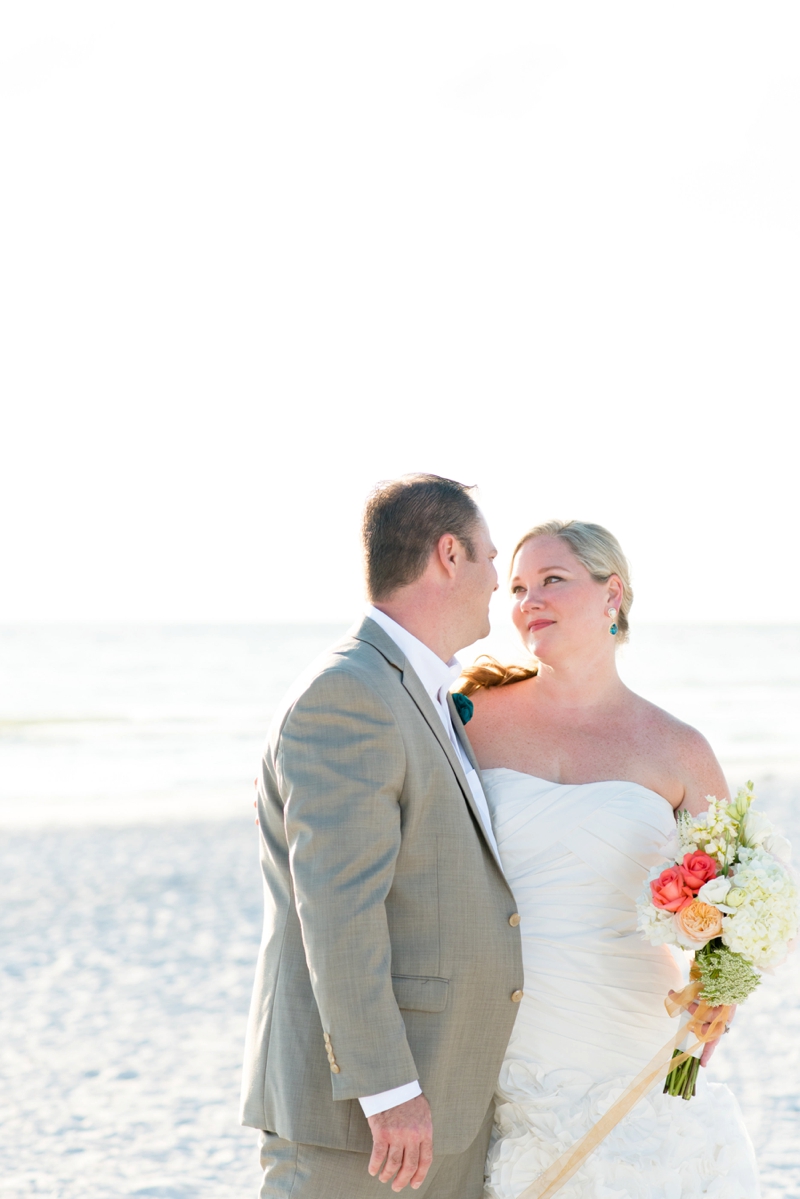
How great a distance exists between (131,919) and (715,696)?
25.5 m

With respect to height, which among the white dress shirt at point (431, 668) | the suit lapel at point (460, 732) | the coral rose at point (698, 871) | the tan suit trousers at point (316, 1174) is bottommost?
the tan suit trousers at point (316, 1174)

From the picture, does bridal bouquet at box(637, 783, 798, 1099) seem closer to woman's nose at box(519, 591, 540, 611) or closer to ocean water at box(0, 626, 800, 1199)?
woman's nose at box(519, 591, 540, 611)

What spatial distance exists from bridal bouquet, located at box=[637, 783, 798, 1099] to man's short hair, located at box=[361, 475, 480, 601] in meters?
1.01

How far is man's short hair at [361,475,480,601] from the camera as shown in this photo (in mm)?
2928

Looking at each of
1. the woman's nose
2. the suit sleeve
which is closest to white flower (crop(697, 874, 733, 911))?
the suit sleeve

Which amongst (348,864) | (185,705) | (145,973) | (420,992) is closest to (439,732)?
(348,864)

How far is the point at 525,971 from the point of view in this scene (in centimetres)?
320

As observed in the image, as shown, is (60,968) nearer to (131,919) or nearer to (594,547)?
(131,919)

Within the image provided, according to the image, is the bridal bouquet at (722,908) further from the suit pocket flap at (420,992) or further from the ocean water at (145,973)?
the ocean water at (145,973)

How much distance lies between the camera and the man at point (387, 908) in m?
2.57

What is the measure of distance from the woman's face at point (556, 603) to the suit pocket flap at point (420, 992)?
1274mm

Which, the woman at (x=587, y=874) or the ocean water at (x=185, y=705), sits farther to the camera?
the ocean water at (x=185, y=705)

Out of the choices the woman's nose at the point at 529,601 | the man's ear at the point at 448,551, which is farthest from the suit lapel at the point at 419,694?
the woman's nose at the point at 529,601

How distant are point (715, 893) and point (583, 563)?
3.90 feet
